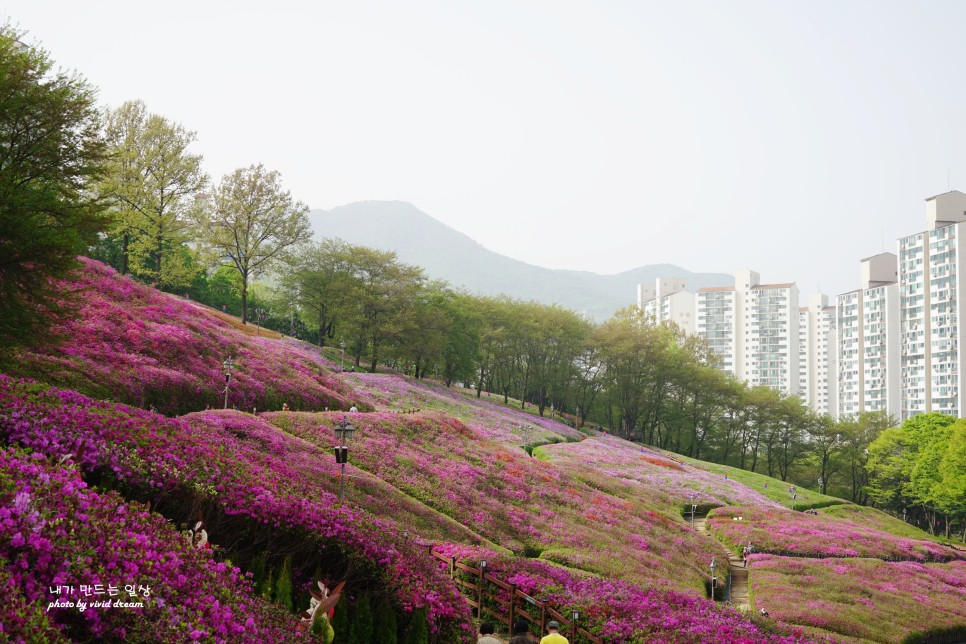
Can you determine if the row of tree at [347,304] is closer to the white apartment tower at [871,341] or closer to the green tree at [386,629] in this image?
the green tree at [386,629]

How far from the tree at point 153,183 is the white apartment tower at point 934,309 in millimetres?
124830

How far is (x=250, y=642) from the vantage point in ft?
27.5

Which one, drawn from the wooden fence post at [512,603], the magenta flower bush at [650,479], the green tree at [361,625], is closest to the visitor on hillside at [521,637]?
the green tree at [361,625]

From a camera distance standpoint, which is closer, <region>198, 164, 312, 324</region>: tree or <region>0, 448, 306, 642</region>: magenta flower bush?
<region>0, 448, 306, 642</region>: magenta flower bush

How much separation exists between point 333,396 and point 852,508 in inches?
2213

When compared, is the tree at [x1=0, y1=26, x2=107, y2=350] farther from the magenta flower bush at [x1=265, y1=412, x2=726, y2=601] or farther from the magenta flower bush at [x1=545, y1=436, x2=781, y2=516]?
the magenta flower bush at [x1=545, y1=436, x2=781, y2=516]

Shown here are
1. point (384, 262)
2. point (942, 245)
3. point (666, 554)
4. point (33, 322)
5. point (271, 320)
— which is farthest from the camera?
point (942, 245)

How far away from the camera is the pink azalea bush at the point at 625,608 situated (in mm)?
17297

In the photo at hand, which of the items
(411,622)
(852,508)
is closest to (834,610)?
(411,622)

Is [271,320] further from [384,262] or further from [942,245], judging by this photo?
[942,245]

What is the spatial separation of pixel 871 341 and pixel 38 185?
504 feet

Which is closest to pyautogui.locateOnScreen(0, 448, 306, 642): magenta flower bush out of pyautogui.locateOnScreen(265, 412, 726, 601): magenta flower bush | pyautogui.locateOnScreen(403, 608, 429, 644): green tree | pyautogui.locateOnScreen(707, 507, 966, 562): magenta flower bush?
pyautogui.locateOnScreen(403, 608, 429, 644): green tree

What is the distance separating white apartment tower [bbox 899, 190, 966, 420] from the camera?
125 meters

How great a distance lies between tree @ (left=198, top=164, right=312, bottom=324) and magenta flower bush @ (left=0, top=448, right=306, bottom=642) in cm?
5938
